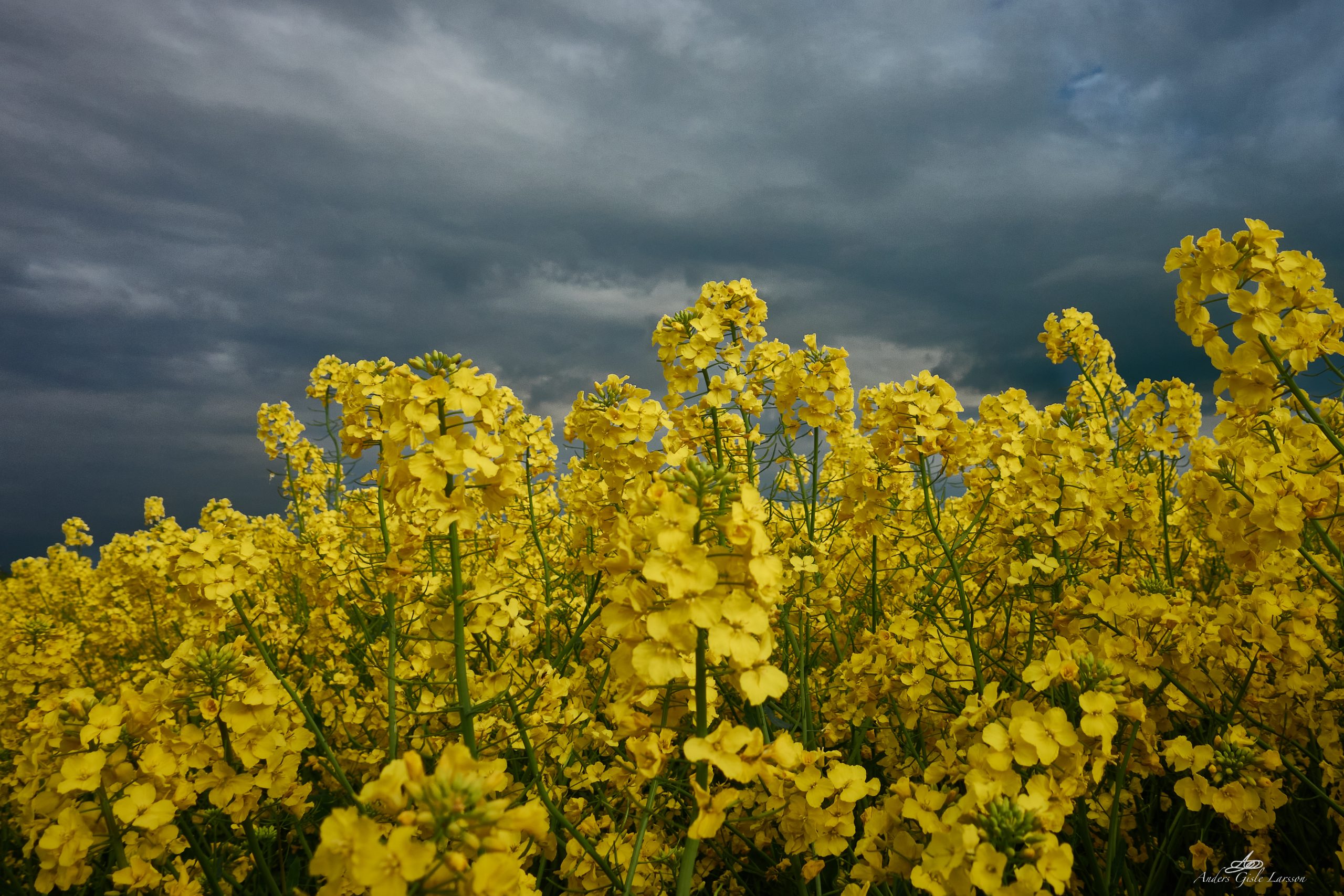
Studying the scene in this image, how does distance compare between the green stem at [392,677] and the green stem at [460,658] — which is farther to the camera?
the green stem at [392,677]

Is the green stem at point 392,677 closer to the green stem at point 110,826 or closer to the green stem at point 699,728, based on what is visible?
the green stem at point 110,826

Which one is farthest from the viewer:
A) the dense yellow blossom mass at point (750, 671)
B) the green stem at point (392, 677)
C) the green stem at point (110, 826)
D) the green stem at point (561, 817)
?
the green stem at point (392, 677)

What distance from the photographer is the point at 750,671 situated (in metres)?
1.89

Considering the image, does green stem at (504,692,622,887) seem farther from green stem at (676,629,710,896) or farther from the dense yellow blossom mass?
green stem at (676,629,710,896)
